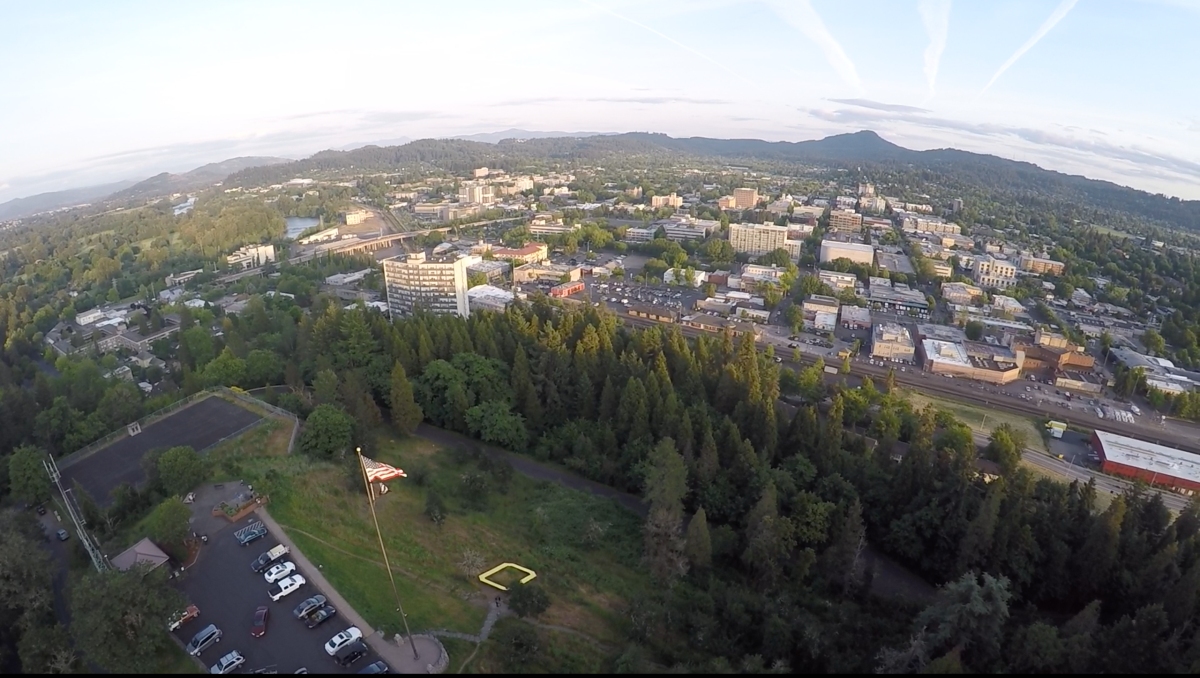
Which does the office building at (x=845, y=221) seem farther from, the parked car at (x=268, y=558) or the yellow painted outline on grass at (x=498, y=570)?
the parked car at (x=268, y=558)

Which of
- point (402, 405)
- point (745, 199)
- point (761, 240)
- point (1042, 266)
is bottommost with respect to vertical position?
point (402, 405)

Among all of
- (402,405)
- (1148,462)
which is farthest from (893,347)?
(402,405)

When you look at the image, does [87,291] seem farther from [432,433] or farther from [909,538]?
[909,538]

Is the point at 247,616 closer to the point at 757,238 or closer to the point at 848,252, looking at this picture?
the point at 848,252

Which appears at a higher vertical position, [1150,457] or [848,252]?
[848,252]

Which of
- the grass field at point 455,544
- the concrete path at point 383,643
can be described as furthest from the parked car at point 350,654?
the grass field at point 455,544

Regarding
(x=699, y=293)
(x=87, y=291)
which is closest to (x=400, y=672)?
(x=699, y=293)
